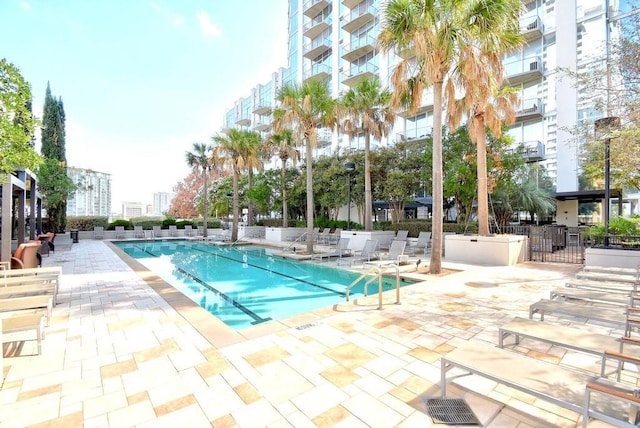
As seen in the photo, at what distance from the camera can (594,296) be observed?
4.83 metres

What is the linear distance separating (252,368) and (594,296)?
5213 millimetres

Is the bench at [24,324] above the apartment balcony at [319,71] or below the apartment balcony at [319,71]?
below

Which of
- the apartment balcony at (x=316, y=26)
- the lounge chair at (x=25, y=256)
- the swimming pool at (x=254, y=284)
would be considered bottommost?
the swimming pool at (x=254, y=284)

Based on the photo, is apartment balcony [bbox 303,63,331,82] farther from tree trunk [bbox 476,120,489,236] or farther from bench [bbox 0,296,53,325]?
bench [bbox 0,296,53,325]

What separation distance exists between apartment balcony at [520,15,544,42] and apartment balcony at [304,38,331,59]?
52.4 feet

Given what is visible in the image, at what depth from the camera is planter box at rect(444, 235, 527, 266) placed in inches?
406

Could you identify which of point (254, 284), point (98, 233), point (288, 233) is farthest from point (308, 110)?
point (98, 233)

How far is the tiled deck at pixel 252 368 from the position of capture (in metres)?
2.54

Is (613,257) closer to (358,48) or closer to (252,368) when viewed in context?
(252,368)

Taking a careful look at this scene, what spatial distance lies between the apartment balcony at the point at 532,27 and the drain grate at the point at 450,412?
22499 millimetres

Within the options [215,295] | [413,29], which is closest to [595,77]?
[413,29]

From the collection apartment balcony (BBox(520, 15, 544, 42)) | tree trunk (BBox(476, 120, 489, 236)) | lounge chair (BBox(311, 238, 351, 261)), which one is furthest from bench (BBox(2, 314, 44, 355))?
apartment balcony (BBox(520, 15, 544, 42))

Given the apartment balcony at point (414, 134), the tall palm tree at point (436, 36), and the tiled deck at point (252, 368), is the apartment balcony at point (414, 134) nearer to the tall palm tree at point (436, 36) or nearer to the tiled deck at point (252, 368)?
the tall palm tree at point (436, 36)

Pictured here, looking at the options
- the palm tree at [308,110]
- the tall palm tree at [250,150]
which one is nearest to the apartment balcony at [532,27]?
the palm tree at [308,110]
